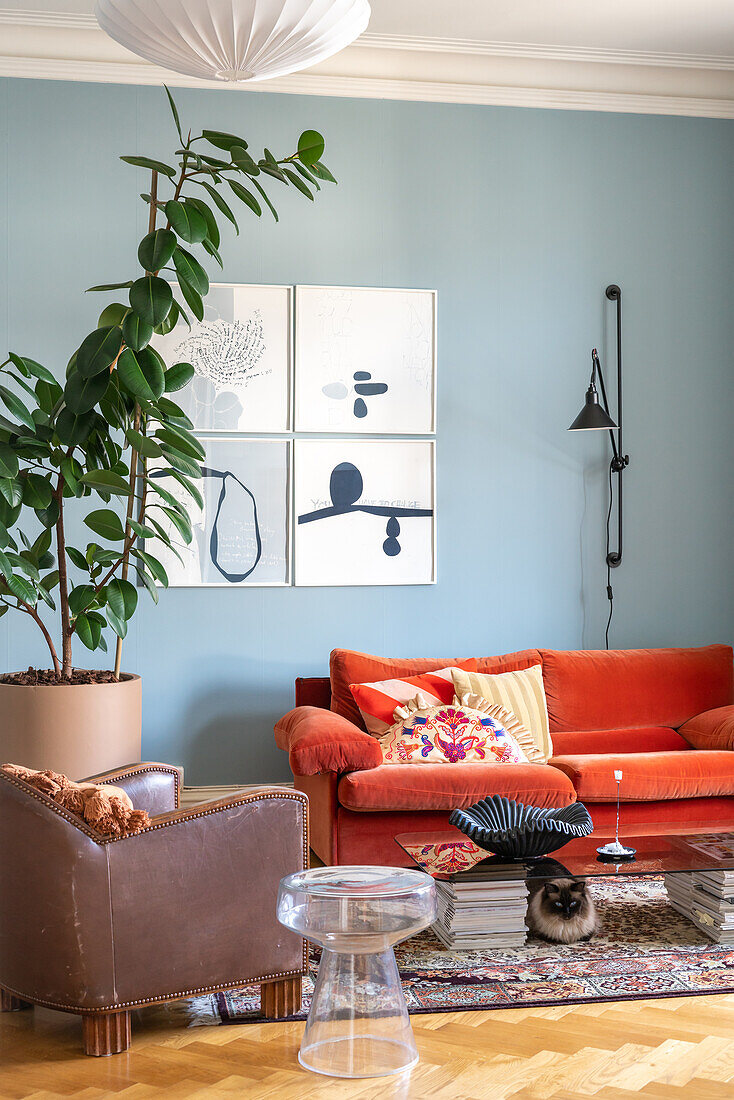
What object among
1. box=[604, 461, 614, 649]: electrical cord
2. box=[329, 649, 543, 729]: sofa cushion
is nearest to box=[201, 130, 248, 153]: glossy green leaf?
box=[329, 649, 543, 729]: sofa cushion

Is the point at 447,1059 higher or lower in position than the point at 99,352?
lower

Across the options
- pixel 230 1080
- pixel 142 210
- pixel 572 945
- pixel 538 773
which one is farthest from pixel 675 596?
pixel 230 1080

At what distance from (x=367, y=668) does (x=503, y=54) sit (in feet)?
8.64

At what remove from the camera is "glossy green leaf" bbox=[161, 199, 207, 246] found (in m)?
3.13

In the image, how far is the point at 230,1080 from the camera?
219 centimetres

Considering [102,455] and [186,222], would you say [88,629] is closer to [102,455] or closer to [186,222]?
[102,455]

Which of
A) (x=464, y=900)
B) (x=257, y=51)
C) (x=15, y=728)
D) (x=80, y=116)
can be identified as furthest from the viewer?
(x=80, y=116)

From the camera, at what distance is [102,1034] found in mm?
2311

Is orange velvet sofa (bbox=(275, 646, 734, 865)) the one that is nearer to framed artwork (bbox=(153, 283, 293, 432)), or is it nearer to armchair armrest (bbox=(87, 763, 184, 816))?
armchair armrest (bbox=(87, 763, 184, 816))

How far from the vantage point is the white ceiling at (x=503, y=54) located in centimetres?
411

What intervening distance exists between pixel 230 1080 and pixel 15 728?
4.58 ft

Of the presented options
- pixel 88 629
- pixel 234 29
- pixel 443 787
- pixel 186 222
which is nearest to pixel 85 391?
pixel 186 222

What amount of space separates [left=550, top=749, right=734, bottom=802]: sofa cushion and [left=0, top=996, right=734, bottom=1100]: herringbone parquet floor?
36.1 inches

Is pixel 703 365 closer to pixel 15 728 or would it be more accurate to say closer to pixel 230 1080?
pixel 15 728
